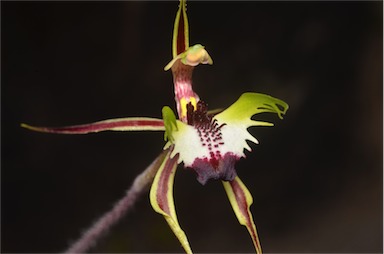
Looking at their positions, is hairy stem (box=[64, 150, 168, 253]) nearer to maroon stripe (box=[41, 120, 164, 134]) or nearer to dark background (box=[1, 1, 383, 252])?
maroon stripe (box=[41, 120, 164, 134])

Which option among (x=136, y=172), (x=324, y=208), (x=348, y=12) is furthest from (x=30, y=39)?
(x=324, y=208)

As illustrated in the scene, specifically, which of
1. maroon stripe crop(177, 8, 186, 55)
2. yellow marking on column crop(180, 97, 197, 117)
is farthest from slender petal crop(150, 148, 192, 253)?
maroon stripe crop(177, 8, 186, 55)

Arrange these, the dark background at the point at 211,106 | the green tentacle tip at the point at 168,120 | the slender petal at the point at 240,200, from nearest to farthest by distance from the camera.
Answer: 1. the green tentacle tip at the point at 168,120
2. the slender petal at the point at 240,200
3. the dark background at the point at 211,106

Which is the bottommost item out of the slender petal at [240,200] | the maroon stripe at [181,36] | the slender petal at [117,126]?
the slender petal at [240,200]

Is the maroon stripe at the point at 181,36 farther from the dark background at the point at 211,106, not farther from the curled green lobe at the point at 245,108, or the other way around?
the dark background at the point at 211,106

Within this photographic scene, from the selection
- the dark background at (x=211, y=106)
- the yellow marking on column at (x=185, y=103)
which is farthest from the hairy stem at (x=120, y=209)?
the dark background at (x=211, y=106)

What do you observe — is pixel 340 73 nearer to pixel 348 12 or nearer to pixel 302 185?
pixel 348 12

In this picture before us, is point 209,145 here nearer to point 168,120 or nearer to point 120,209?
point 168,120
